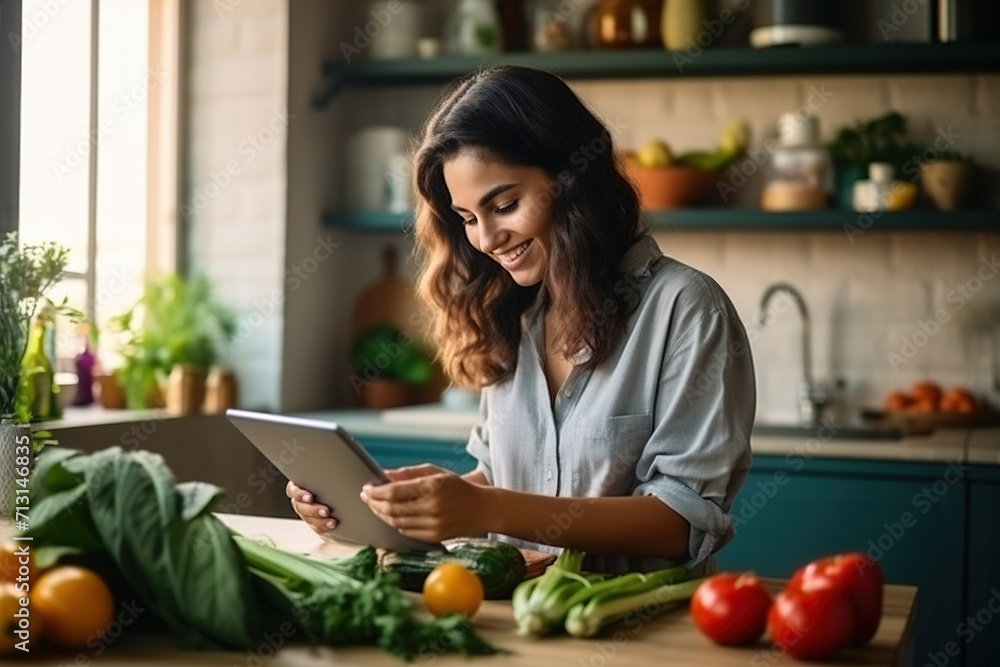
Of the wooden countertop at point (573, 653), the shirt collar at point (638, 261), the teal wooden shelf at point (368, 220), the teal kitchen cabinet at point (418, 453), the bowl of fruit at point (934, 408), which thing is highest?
the teal wooden shelf at point (368, 220)

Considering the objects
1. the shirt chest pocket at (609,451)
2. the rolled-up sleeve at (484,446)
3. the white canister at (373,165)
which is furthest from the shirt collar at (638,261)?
the white canister at (373,165)

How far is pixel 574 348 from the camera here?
6.52 ft

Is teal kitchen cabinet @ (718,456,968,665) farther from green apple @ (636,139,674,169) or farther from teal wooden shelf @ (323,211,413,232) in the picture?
teal wooden shelf @ (323,211,413,232)

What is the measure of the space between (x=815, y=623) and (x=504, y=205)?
3.04 feet

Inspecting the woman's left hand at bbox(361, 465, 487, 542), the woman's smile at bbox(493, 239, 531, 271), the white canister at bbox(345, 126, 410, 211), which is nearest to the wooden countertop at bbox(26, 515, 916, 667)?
the woman's left hand at bbox(361, 465, 487, 542)

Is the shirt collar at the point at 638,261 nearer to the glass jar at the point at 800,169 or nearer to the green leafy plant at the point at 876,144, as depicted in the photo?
the glass jar at the point at 800,169

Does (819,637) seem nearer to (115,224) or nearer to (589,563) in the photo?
(589,563)

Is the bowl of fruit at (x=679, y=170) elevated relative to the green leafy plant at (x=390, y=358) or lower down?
elevated

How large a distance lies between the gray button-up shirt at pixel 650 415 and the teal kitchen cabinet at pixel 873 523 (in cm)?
139

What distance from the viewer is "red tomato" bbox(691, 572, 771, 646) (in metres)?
1.33

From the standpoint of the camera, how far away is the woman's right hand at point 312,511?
1810 mm

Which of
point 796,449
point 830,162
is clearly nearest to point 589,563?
point 796,449

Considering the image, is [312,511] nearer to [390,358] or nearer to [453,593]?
[453,593]

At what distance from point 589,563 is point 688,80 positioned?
2.50 metres
